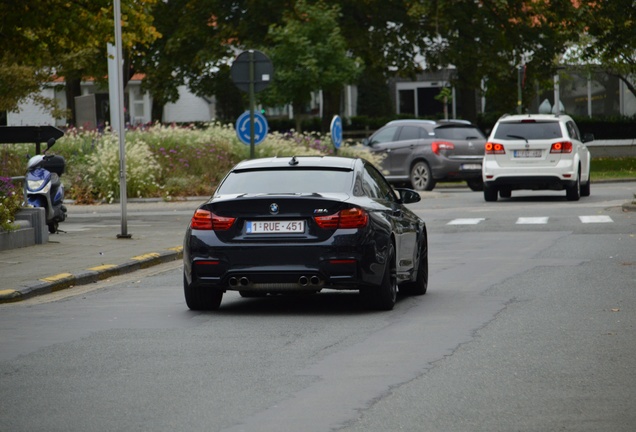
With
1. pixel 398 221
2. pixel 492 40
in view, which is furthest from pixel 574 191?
pixel 492 40

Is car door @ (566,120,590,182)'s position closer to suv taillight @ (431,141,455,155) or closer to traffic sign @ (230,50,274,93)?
suv taillight @ (431,141,455,155)

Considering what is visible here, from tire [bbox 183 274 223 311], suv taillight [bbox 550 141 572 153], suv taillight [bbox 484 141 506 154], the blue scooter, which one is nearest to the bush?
suv taillight [bbox 484 141 506 154]

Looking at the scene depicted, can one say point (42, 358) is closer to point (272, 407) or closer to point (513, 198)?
point (272, 407)

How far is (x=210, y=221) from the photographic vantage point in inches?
476

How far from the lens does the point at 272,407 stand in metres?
7.78

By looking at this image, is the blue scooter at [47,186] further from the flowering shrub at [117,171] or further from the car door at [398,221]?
the flowering shrub at [117,171]

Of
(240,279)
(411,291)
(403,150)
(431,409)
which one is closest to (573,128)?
(403,150)

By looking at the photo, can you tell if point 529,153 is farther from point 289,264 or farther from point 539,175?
point 289,264

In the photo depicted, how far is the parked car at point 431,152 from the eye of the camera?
36.0 meters

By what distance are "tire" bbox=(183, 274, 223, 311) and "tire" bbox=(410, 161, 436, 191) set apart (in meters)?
24.0

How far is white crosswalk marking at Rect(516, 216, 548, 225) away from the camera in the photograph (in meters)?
23.7

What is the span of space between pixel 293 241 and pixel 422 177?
2490 cm

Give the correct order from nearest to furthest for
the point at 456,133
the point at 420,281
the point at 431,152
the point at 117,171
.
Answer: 1. the point at 420,281
2. the point at 117,171
3. the point at 431,152
4. the point at 456,133

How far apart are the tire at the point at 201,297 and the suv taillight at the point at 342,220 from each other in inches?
51.3
